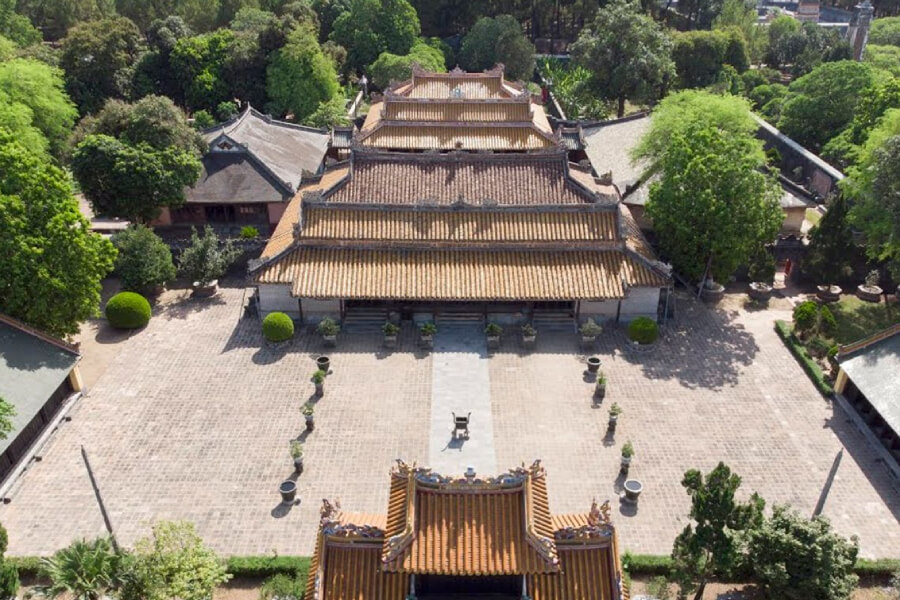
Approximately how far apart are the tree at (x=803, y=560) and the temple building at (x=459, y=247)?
1786cm

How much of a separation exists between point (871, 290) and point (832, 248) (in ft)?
12.0

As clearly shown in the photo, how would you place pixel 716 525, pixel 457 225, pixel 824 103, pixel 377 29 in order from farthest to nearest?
1. pixel 377 29
2. pixel 824 103
3. pixel 457 225
4. pixel 716 525

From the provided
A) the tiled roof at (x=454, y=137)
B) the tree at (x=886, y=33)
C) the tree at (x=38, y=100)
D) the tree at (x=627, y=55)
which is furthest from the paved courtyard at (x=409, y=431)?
the tree at (x=886, y=33)

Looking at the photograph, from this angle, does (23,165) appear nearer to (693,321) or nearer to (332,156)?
(332,156)

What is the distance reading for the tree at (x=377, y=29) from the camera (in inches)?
3209

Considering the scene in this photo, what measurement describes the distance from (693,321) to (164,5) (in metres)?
79.5

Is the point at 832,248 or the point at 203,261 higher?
the point at 203,261

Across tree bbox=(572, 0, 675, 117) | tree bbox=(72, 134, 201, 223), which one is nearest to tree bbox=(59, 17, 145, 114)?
tree bbox=(72, 134, 201, 223)

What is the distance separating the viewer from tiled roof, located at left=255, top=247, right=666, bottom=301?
3631cm

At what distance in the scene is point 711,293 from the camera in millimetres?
41062

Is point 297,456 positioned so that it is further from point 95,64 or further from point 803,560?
point 95,64

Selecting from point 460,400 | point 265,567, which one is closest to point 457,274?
point 460,400

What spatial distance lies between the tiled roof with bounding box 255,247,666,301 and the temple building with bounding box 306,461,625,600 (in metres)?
17.8

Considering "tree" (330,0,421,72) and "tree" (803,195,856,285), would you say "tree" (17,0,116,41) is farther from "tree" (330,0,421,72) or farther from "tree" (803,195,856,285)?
"tree" (803,195,856,285)
